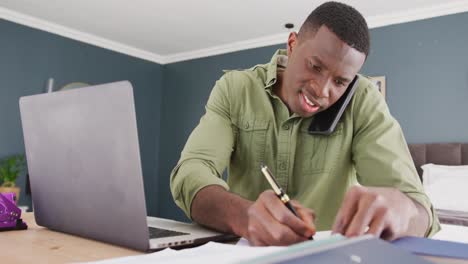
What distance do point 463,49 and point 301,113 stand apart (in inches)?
115

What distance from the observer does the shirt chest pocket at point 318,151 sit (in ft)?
3.85

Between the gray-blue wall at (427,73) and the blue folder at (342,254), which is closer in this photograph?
the blue folder at (342,254)

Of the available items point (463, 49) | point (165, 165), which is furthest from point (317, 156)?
point (165, 165)

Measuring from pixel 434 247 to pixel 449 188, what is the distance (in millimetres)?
2583

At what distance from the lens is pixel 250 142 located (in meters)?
1.25

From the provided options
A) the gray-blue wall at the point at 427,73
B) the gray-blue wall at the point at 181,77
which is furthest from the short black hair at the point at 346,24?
the gray-blue wall at the point at 427,73

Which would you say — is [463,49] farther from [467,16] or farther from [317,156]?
[317,156]

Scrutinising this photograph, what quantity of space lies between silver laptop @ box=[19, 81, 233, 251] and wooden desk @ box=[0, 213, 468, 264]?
20mm

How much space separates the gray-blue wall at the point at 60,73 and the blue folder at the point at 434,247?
13.6 ft

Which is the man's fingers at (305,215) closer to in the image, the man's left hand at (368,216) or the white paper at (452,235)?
the man's left hand at (368,216)

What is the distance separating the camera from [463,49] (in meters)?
3.48

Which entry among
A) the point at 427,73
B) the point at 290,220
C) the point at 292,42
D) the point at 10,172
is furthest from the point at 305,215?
the point at 10,172

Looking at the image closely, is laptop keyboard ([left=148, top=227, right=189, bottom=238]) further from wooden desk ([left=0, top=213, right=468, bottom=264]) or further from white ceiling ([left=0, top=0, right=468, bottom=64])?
white ceiling ([left=0, top=0, right=468, bottom=64])

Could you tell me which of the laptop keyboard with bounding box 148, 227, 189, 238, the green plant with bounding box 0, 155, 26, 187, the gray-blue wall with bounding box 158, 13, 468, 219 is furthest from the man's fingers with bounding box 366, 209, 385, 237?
the green plant with bounding box 0, 155, 26, 187
